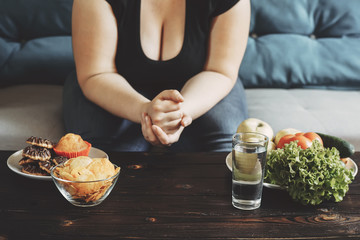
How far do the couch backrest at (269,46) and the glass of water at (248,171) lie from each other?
119 centimetres

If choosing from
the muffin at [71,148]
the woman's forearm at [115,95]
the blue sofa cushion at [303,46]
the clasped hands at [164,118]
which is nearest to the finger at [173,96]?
the clasped hands at [164,118]

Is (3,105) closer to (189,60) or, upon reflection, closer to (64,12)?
(64,12)

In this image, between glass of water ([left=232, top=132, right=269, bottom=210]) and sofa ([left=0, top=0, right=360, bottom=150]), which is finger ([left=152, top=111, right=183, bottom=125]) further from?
sofa ([left=0, top=0, right=360, bottom=150])

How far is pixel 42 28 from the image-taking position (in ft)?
6.47

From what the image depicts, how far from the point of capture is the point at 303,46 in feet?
6.39

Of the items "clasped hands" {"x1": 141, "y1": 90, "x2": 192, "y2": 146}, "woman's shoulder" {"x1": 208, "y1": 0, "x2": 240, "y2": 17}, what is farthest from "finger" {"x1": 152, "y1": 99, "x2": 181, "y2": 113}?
"woman's shoulder" {"x1": 208, "y1": 0, "x2": 240, "y2": 17}

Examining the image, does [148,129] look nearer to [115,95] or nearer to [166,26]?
[115,95]

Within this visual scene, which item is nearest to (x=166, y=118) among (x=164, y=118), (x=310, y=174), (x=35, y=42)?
(x=164, y=118)

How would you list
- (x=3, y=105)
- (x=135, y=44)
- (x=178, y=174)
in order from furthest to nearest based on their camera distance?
(x=3, y=105) < (x=135, y=44) < (x=178, y=174)

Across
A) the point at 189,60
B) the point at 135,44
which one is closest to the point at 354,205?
the point at 189,60

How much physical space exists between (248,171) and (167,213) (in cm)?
18

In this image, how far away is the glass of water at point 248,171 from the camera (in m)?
0.78

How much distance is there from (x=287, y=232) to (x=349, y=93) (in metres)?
1.38

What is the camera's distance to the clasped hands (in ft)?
3.44
